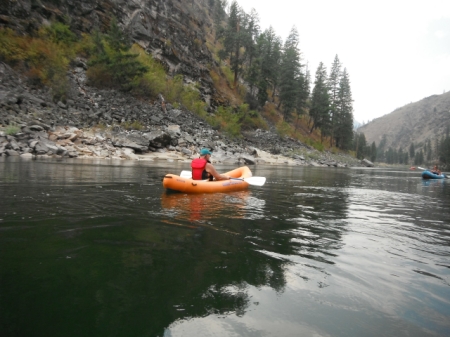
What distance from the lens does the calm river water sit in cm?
207

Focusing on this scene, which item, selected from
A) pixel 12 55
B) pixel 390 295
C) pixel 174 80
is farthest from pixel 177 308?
pixel 174 80

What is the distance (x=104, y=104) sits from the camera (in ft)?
79.8

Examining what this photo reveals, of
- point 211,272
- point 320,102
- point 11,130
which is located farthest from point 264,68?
point 211,272

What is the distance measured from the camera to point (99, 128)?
70.2ft

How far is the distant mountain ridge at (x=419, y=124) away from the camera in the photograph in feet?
494

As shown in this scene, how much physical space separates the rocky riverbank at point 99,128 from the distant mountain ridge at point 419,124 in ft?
493

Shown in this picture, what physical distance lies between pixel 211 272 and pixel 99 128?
21.0 metres

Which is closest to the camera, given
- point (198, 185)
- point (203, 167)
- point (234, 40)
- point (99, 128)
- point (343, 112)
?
point (198, 185)

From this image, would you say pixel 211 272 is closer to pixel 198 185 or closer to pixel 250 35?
pixel 198 185

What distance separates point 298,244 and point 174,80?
105 feet

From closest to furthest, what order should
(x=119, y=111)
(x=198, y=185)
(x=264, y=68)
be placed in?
1. (x=198, y=185)
2. (x=119, y=111)
3. (x=264, y=68)

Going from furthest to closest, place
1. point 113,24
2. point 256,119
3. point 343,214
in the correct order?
point 256,119, point 113,24, point 343,214

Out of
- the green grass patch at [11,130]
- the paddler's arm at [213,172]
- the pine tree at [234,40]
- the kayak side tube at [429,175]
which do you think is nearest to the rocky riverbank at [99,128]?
the green grass patch at [11,130]

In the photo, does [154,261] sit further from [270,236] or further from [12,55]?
[12,55]
